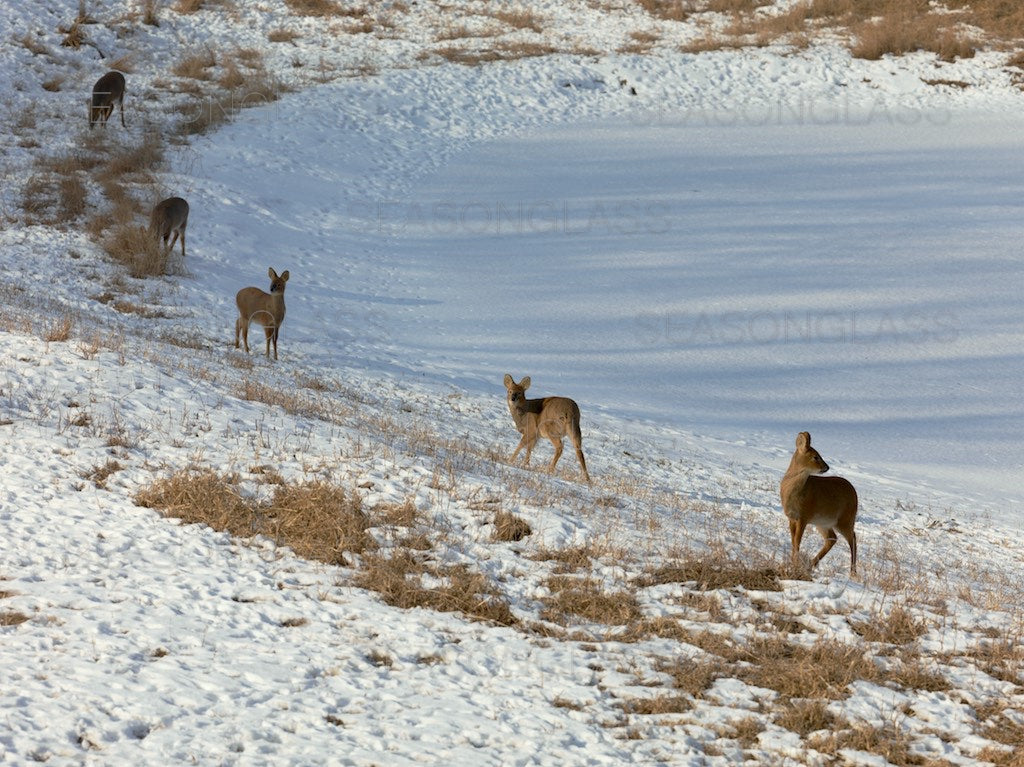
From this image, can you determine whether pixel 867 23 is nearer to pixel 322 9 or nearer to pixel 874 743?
pixel 322 9

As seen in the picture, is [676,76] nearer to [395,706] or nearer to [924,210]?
[924,210]

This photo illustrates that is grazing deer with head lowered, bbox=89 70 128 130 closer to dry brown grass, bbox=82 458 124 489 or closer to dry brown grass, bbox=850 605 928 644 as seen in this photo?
dry brown grass, bbox=82 458 124 489

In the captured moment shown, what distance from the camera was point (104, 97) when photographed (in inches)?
1039

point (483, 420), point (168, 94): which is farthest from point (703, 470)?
point (168, 94)

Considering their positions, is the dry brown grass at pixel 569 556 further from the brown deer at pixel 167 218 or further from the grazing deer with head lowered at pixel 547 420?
the brown deer at pixel 167 218

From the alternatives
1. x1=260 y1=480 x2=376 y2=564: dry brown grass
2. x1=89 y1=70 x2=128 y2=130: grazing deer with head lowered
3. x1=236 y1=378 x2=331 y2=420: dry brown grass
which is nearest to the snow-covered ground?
x1=260 y1=480 x2=376 y2=564: dry brown grass

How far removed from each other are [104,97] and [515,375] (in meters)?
13.8

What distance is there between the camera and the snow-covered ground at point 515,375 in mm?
6176

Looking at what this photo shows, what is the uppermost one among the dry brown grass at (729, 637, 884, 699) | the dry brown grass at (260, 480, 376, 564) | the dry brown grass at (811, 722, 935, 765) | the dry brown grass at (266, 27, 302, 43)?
the dry brown grass at (266, 27, 302, 43)

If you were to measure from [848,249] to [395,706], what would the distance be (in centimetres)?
2247

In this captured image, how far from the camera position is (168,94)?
98.9 feet

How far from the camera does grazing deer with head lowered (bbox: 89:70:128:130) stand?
1038 inches

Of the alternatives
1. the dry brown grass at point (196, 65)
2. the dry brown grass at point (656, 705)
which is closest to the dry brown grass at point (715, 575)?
the dry brown grass at point (656, 705)

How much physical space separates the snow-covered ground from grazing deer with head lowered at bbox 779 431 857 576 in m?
0.49
